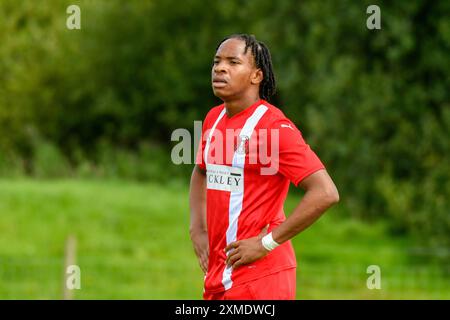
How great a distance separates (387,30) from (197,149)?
43.3 ft

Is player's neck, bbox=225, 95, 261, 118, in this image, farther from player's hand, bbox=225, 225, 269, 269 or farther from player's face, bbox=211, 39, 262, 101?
player's hand, bbox=225, 225, 269, 269

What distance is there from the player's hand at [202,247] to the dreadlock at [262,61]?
89cm

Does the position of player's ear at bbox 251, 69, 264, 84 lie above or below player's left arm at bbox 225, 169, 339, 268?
above

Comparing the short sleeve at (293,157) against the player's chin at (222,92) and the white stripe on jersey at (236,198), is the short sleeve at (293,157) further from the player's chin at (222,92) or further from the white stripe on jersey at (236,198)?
the player's chin at (222,92)

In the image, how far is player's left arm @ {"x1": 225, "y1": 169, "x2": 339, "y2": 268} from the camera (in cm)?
461

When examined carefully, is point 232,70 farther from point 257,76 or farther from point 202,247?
point 202,247

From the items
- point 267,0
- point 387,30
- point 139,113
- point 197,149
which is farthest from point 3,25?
point 197,149

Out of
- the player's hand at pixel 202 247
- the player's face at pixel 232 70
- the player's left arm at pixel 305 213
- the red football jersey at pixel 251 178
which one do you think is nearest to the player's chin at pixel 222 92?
the player's face at pixel 232 70

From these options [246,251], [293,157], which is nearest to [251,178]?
[293,157]

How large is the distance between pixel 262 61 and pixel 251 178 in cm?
64

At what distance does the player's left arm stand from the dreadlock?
651mm

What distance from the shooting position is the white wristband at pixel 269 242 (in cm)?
472

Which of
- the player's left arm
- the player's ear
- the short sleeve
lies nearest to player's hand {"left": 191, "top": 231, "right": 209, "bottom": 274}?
the player's left arm
